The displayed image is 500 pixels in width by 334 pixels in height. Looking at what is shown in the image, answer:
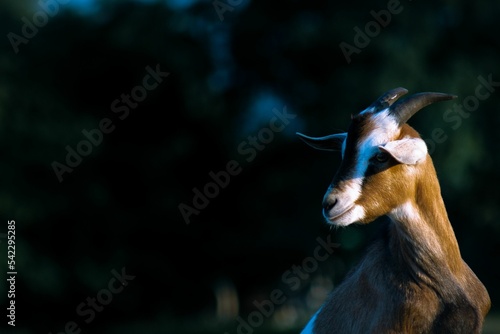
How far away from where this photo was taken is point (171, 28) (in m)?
31.0

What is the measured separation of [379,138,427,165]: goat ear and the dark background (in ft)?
60.8

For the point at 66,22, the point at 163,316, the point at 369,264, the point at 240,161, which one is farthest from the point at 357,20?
the point at 369,264

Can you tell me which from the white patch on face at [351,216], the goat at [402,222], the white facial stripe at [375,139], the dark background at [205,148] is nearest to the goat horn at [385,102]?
the goat at [402,222]

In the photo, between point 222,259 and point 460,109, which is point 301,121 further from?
point 222,259

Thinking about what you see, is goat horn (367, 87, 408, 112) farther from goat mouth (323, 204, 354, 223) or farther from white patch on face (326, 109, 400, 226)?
goat mouth (323, 204, 354, 223)

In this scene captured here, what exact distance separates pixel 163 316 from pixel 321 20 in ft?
42.9

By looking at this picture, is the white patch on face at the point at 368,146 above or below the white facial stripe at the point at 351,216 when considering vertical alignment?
above

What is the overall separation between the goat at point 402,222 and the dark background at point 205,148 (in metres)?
18.2

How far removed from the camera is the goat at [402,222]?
260 inches

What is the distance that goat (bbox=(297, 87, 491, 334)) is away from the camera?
6605 mm

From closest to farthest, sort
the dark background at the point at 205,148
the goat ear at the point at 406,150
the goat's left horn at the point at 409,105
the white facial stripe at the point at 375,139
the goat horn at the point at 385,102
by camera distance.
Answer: the goat ear at the point at 406,150 → the white facial stripe at the point at 375,139 → the goat's left horn at the point at 409,105 → the goat horn at the point at 385,102 → the dark background at the point at 205,148

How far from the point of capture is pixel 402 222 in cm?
686

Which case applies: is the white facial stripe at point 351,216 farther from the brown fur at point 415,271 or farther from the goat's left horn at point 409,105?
the goat's left horn at point 409,105

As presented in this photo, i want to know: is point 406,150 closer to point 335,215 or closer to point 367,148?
point 367,148
